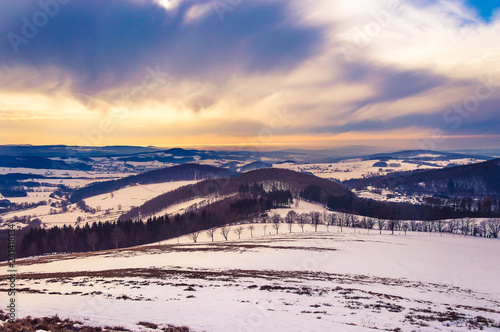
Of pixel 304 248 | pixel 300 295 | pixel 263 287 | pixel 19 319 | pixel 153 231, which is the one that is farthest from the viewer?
pixel 153 231

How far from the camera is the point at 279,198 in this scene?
6959 inches

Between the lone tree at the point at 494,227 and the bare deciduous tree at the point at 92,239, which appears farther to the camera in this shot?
the lone tree at the point at 494,227

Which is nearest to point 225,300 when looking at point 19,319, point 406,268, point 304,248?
point 19,319

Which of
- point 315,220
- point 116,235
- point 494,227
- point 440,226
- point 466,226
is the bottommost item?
point 116,235

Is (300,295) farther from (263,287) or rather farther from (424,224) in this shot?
(424,224)

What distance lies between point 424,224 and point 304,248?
301ft

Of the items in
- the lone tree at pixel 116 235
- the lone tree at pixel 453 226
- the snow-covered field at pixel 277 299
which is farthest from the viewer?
the lone tree at pixel 453 226

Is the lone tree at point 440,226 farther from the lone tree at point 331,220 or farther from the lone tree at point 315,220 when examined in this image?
the lone tree at point 315,220

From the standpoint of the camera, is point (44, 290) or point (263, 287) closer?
point (44, 290)

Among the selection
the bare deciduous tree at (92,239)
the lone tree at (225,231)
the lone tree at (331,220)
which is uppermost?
the lone tree at (331,220)

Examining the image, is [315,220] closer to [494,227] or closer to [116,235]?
[494,227]

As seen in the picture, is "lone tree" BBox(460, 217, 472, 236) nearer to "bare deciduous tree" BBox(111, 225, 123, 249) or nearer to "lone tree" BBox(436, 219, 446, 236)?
"lone tree" BBox(436, 219, 446, 236)

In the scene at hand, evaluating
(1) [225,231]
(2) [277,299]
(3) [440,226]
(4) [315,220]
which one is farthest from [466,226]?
(2) [277,299]

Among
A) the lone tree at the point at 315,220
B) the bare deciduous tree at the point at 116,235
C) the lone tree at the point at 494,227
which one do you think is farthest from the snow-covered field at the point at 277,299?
the lone tree at the point at 494,227
